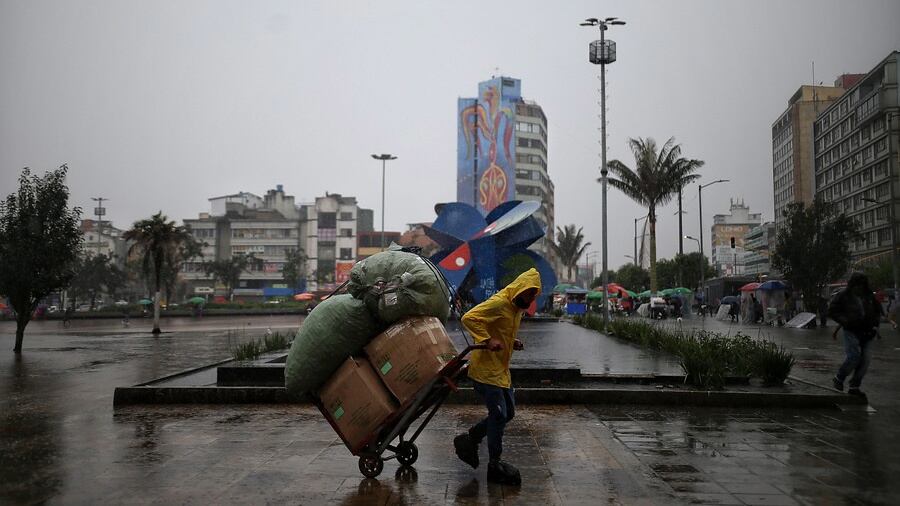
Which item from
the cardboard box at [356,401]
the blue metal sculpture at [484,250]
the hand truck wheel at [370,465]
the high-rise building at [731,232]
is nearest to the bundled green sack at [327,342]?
the cardboard box at [356,401]

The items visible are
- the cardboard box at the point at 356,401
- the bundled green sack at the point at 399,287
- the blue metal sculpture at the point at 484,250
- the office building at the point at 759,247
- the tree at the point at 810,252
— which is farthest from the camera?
the office building at the point at 759,247

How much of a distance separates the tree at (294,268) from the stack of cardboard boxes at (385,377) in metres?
93.4

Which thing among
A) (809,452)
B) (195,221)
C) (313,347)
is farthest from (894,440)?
(195,221)

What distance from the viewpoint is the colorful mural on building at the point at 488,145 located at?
88188 millimetres

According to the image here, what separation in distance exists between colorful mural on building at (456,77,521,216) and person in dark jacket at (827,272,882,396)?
7708cm

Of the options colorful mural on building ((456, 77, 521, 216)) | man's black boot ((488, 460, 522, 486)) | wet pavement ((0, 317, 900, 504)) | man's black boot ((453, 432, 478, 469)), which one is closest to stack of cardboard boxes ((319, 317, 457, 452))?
wet pavement ((0, 317, 900, 504))

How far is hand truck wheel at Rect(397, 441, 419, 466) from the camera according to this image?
17.9ft

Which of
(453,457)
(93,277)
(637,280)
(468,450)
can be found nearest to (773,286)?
(453,457)

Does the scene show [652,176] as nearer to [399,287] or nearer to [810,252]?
[810,252]

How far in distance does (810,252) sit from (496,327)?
31.9 meters

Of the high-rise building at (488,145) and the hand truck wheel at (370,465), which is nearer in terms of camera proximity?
the hand truck wheel at (370,465)

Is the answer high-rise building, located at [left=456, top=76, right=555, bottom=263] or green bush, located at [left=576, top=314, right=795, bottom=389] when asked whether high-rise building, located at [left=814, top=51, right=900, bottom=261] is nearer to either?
high-rise building, located at [left=456, top=76, right=555, bottom=263]

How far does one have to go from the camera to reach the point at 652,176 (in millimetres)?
35656

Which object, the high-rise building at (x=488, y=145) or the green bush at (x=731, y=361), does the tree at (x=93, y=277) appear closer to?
the high-rise building at (x=488, y=145)
